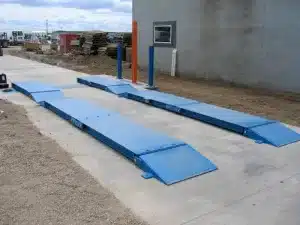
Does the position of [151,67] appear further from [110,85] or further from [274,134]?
[274,134]

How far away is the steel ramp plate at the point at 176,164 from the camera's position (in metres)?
3.86

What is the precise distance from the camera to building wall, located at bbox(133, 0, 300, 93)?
8891 mm

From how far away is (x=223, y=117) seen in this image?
20.1ft

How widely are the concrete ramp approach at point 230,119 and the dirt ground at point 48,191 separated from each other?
279cm

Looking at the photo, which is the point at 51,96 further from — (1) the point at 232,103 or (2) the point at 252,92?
(2) the point at 252,92

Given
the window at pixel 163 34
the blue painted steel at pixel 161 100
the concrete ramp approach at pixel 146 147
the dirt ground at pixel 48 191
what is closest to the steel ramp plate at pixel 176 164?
the concrete ramp approach at pixel 146 147

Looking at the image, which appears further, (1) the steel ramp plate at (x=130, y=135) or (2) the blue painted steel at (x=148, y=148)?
(1) the steel ramp plate at (x=130, y=135)

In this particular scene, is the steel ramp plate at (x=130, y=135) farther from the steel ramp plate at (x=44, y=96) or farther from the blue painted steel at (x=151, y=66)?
the blue painted steel at (x=151, y=66)

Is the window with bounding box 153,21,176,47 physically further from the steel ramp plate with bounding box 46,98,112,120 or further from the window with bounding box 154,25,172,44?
the steel ramp plate with bounding box 46,98,112,120

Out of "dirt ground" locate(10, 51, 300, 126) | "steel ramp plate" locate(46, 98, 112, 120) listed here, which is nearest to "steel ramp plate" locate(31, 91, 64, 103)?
"steel ramp plate" locate(46, 98, 112, 120)

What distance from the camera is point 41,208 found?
3.14 metres

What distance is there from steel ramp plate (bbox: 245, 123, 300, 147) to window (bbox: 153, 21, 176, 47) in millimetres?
7467

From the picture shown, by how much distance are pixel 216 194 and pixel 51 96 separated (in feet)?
18.5

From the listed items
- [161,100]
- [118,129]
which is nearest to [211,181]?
[118,129]
